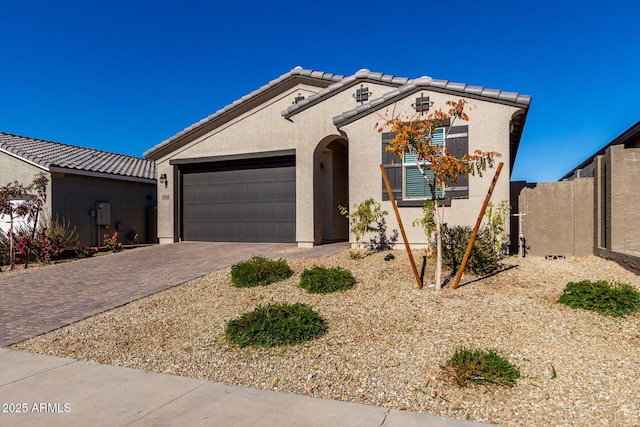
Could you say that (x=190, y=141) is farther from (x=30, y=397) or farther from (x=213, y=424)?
(x=213, y=424)

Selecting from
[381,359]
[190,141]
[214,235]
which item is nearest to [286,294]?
[381,359]


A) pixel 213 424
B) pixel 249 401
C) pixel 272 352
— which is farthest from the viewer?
pixel 272 352

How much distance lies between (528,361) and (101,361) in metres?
4.81

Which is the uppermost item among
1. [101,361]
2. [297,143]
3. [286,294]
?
[297,143]

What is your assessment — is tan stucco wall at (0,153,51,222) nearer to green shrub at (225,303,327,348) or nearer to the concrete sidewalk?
the concrete sidewalk

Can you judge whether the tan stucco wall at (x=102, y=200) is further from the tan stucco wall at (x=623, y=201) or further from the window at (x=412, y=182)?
the tan stucco wall at (x=623, y=201)

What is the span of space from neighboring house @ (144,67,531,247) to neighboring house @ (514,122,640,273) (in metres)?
1.43

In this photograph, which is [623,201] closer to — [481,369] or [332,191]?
[481,369]

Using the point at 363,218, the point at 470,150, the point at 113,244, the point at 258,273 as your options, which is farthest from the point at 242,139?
the point at 470,150

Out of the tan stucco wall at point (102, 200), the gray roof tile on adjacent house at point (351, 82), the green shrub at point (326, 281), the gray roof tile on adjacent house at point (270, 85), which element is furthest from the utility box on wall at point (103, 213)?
the green shrub at point (326, 281)

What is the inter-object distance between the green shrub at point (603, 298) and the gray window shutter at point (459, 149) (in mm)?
4115

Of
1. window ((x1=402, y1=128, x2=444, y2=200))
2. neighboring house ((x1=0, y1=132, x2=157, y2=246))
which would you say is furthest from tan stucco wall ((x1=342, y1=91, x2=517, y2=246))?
neighboring house ((x1=0, y1=132, x2=157, y2=246))

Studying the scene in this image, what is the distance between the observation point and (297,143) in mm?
12375

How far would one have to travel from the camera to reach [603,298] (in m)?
5.42
